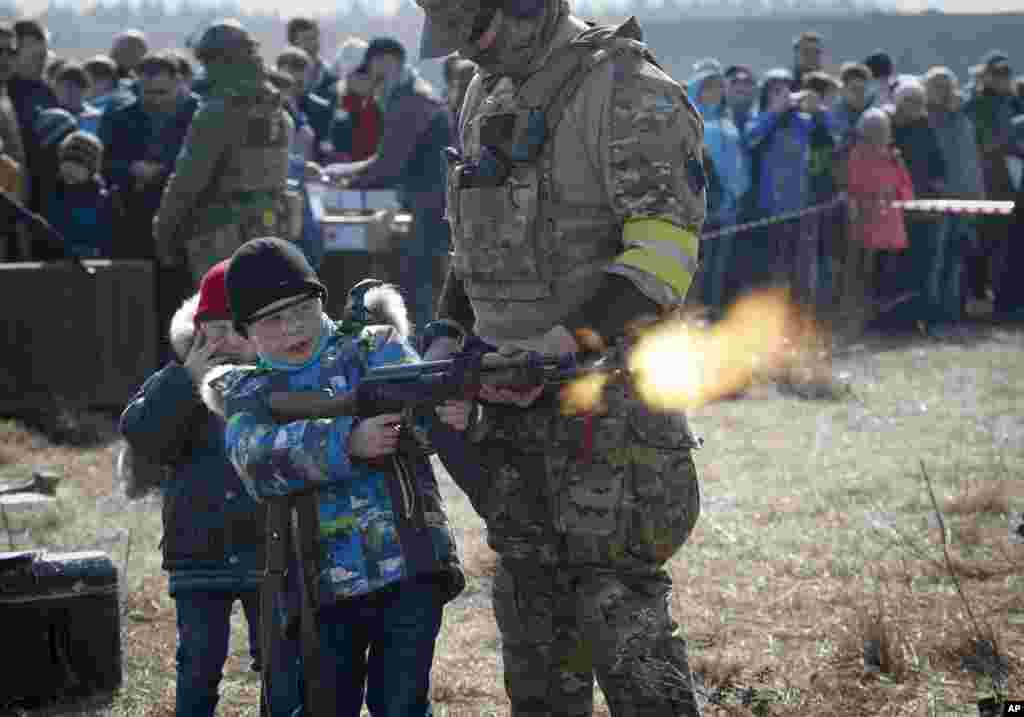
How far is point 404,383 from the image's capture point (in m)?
3.29

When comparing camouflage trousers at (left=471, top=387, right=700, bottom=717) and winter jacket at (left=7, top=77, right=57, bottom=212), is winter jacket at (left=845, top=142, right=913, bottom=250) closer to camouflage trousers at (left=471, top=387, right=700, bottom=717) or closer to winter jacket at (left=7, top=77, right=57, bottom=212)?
winter jacket at (left=7, top=77, right=57, bottom=212)

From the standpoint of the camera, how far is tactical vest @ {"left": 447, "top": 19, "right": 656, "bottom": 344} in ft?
11.8

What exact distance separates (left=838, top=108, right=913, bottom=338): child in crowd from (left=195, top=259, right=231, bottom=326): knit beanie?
9.37 m

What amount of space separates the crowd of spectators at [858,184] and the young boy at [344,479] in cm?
868

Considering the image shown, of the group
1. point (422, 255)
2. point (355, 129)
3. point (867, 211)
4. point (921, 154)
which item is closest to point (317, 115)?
point (355, 129)

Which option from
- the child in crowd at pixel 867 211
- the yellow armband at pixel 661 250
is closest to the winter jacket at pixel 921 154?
the child in crowd at pixel 867 211

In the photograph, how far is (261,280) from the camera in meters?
3.54

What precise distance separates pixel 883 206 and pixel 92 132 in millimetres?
6367

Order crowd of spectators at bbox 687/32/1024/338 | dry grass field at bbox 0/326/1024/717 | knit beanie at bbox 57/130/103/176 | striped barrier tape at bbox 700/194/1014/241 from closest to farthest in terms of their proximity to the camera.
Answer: dry grass field at bbox 0/326/1024/717, knit beanie at bbox 57/130/103/176, striped barrier tape at bbox 700/194/1014/241, crowd of spectators at bbox 687/32/1024/338

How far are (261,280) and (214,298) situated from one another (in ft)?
2.49

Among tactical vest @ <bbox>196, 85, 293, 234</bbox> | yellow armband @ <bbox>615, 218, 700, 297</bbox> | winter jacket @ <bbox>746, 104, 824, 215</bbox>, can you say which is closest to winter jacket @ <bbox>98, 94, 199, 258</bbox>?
tactical vest @ <bbox>196, 85, 293, 234</bbox>

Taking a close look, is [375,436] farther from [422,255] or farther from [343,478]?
[422,255]

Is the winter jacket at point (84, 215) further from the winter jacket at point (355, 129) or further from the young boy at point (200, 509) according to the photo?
the young boy at point (200, 509)

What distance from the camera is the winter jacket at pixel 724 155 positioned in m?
12.4
